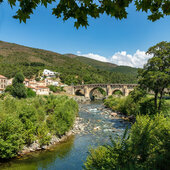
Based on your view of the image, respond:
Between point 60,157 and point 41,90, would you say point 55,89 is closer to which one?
point 41,90

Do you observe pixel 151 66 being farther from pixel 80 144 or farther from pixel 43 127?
pixel 43 127

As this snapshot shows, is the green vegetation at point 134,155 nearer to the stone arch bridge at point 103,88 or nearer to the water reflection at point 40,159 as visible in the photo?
the water reflection at point 40,159

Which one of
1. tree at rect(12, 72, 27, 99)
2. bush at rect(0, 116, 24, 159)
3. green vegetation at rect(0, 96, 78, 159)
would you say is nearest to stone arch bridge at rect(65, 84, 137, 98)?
tree at rect(12, 72, 27, 99)

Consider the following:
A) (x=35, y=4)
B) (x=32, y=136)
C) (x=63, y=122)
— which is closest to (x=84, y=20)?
(x=35, y=4)

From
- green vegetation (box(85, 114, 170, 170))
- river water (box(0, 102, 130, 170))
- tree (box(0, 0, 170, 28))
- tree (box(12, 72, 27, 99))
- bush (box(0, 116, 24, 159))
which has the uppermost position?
tree (box(0, 0, 170, 28))

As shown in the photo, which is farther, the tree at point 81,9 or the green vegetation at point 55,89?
the green vegetation at point 55,89

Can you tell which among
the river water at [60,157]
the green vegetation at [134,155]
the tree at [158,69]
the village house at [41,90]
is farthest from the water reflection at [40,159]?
the village house at [41,90]

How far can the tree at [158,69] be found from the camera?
52.5 ft

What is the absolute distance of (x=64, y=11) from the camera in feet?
11.6

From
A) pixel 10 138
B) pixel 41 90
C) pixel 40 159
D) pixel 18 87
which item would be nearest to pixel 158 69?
pixel 40 159

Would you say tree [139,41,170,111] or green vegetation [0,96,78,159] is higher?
tree [139,41,170,111]

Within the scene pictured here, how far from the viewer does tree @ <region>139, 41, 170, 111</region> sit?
16.0 meters

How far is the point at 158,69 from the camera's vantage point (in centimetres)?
1761

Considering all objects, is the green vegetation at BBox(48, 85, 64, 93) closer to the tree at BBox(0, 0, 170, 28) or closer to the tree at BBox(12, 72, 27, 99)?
the tree at BBox(12, 72, 27, 99)
